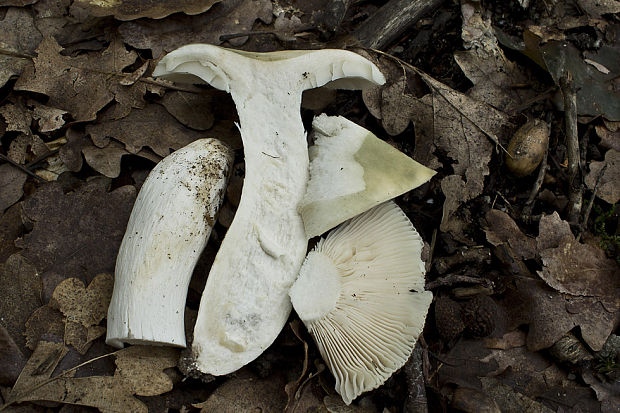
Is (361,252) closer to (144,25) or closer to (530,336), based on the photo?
(530,336)

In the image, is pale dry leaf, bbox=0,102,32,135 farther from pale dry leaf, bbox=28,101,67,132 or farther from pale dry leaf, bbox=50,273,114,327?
pale dry leaf, bbox=50,273,114,327

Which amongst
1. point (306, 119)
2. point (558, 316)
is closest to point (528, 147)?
point (558, 316)

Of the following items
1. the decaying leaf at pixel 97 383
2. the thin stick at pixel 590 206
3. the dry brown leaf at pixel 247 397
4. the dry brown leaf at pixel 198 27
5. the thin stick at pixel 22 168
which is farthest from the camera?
the dry brown leaf at pixel 198 27

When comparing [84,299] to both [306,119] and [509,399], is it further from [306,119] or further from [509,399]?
[509,399]

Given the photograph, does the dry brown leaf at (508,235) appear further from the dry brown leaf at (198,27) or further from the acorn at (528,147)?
the dry brown leaf at (198,27)

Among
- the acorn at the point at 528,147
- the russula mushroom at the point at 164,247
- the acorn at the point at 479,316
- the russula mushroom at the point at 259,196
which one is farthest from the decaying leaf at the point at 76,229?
the acorn at the point at 528,147

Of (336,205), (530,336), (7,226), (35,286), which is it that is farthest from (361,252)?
(7,226)
